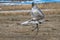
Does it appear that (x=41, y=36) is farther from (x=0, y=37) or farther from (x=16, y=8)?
(x=16, y=8)

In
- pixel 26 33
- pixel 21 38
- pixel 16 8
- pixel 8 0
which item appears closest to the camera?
pixel 21 38

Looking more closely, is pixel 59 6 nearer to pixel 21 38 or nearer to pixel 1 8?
pixel 1 8

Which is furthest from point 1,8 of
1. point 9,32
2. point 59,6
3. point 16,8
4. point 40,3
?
point 9,32

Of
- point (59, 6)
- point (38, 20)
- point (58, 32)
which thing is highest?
point (38, 20)

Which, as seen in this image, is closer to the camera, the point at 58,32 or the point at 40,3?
the point at 58,32

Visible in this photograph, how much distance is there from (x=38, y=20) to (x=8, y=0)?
36.4 feet

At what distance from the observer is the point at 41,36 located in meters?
7.11

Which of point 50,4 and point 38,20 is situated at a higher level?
point 38,20

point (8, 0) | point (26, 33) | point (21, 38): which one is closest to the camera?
point (21, 38)

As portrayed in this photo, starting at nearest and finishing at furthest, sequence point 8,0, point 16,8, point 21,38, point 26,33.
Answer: point 21,38 → point 26,33 → point 16,8 → point 8,0

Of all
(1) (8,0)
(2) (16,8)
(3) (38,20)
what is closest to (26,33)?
(3) (38,20)

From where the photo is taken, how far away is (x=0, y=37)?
7.10 metres

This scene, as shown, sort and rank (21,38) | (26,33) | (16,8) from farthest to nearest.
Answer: (16,8) → (26,33) → (21,38)

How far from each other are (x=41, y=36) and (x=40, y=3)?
1028cm
